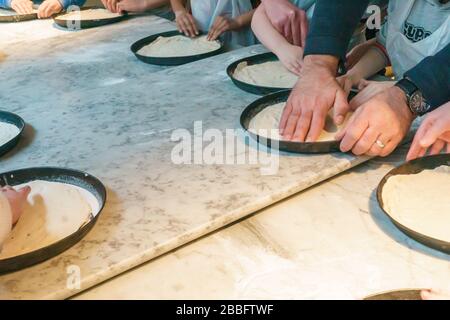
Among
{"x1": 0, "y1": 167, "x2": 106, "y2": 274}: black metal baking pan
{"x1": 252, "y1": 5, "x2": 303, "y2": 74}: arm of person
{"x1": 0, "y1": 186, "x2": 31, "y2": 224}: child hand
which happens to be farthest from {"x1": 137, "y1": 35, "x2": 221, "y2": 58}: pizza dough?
{"x1": 0, "y1": 186, "x2": 31, "y2": 224}: child hand

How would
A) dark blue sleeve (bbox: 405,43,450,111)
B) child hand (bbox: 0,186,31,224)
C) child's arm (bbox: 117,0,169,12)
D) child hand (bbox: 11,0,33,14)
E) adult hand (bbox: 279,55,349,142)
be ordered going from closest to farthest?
child hand (bbox: 0,186,31,224) < dark blue sleeve (bbox: 405,43,450,111) < adult hand (bbox: 279,55,349,142) < child's arm (bbox: 117,0,169,12) < child hand (bbox: 11,0,33,14)

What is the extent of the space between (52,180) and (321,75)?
0.75m

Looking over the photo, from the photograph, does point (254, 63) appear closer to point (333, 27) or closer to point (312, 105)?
point (333, 27)

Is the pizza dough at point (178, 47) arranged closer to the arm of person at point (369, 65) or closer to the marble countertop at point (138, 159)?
the marble countertop at point (138, 159)

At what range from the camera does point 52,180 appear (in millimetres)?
1172

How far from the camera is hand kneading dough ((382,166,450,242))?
921 millimetres

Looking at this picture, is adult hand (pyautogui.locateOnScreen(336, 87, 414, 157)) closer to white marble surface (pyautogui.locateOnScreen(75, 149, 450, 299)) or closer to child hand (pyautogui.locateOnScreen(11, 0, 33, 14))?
white marble surface (pyautogui.locateOnScreen(75, 149, 450, 299))

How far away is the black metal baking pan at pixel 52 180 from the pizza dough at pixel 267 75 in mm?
723

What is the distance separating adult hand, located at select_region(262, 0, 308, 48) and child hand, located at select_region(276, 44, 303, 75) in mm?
116

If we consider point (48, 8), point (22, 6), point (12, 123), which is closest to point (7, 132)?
point (12, 123)

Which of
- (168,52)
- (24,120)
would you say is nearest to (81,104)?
(24,120)

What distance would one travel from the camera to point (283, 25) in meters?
1.87

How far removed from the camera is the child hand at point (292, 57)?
168 centimetres

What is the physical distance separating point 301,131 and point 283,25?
0.74 meters
